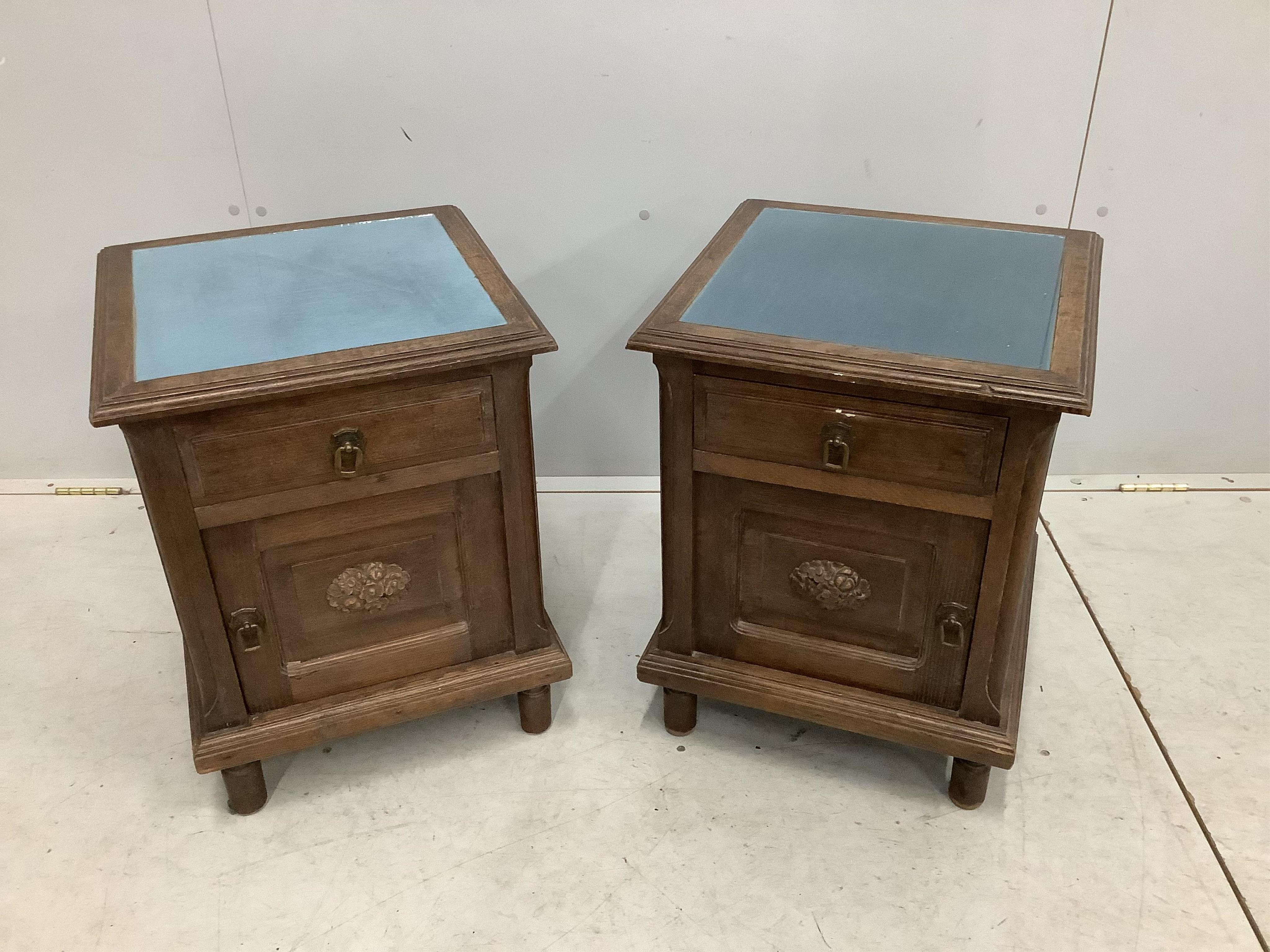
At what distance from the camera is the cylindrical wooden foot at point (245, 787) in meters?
1.63

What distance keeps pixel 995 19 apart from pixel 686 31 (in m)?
0.56

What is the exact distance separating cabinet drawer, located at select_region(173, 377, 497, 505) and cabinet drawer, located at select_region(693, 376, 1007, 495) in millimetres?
328

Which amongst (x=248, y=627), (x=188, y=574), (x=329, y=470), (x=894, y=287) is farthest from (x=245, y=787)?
(x=894, y=287)

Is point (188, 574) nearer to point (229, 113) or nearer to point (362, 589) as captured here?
point (362, 589)

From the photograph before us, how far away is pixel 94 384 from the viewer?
1.36 metres

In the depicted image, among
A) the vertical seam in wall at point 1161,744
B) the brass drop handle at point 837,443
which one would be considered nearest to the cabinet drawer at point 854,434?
the brass drop handle at point 837,443

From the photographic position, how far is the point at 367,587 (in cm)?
159

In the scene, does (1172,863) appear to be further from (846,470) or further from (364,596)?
(364,596)

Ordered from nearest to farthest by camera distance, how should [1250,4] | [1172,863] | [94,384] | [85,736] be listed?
1. [94,384]
2. [1172,863]
3. [85,736]
4. [1250,4]

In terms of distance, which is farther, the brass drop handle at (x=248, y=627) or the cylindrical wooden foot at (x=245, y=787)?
the cylindrical wooden foot at (x=245, y=787)

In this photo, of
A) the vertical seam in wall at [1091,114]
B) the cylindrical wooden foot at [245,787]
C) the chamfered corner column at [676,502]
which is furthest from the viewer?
the vertical seam in wall at [1091,114]

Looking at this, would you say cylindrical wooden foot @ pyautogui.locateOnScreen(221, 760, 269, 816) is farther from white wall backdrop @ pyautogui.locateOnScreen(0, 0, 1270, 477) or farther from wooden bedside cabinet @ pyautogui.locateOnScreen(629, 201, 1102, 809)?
white wall backdrop @ pyautogui.locateOnScreen(0, 0, 1270, 477)

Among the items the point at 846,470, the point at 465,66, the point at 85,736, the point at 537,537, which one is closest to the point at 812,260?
the point at 846,470

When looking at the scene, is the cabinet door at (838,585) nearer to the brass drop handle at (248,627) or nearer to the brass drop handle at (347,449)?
the brass drop handle at (347,449)
